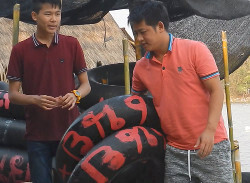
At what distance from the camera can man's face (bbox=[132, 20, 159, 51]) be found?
2297 mm

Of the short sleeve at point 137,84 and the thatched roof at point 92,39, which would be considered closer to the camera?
the short sleeve at point 137,84

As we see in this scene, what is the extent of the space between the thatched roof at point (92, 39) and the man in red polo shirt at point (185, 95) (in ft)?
23.4

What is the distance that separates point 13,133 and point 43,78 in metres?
1.59

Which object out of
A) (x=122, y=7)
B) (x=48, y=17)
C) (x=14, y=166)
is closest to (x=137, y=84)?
(x=48, y=17)

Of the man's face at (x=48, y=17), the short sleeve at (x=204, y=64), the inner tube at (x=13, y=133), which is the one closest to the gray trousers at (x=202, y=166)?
the short sleeve at (x=204, y=64)

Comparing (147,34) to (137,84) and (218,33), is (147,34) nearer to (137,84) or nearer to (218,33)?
(137,84)

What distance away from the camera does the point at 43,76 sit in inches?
104

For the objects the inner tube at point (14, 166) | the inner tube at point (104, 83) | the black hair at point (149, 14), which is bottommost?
the inner tube at point (14, 166)

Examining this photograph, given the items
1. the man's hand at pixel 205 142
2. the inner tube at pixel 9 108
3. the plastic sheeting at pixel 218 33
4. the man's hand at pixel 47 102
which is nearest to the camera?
the man's hand at pixel 205 142

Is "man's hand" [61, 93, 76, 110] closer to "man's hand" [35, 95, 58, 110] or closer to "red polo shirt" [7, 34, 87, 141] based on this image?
"man's hand" [35, 95, 58, 110]

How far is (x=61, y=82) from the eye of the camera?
2.67 meters

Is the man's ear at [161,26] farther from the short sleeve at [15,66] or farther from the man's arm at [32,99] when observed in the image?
the short sleeve at [15,66]

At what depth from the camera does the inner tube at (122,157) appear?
7.74 ft

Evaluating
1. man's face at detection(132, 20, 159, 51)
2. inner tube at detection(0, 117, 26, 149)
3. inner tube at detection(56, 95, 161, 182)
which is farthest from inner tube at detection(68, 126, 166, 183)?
inner tube at detection(0, 117, 26, 149)
